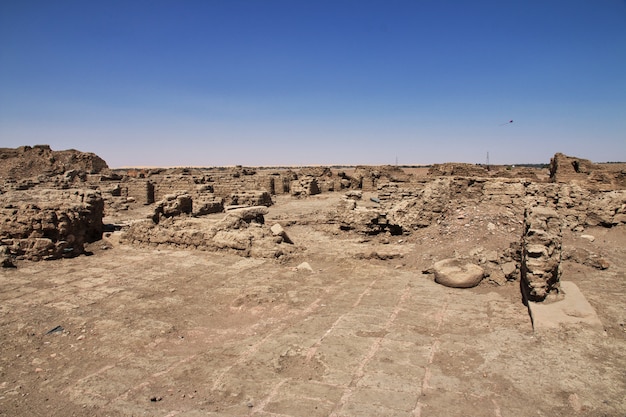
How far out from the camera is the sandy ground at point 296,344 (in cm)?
356

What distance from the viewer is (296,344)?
4.76 meters

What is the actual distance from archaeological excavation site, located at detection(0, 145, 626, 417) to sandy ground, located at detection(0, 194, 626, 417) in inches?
0.9

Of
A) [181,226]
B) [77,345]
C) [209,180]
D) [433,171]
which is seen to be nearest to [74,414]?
[77,345]

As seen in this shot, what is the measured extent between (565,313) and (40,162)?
1641 inches

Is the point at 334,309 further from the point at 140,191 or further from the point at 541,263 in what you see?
the point at 140,191

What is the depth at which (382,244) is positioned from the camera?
34.1 ft

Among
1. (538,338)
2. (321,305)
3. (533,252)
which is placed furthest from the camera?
(321,305)

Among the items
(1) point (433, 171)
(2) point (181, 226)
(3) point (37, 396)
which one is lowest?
(3) point (37, 396)

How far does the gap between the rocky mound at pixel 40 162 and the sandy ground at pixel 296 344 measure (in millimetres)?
31253

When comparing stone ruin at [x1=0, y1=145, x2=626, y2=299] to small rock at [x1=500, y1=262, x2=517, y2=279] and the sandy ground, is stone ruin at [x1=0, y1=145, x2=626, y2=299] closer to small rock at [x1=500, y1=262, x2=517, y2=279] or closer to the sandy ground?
small rock at [x1=500, y1=262, x2=517, y2=279]

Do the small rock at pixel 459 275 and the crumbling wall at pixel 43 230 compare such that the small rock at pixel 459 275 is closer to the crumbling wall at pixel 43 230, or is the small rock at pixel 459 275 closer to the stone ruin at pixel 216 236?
the stone ruin at pixel 216 236

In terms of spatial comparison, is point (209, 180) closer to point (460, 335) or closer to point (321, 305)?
point (321, 305)

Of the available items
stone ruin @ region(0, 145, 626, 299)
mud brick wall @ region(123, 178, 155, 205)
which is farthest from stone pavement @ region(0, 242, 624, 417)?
mud brick wall @ region(123, 178, 155, 205)

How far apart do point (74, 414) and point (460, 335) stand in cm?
432
